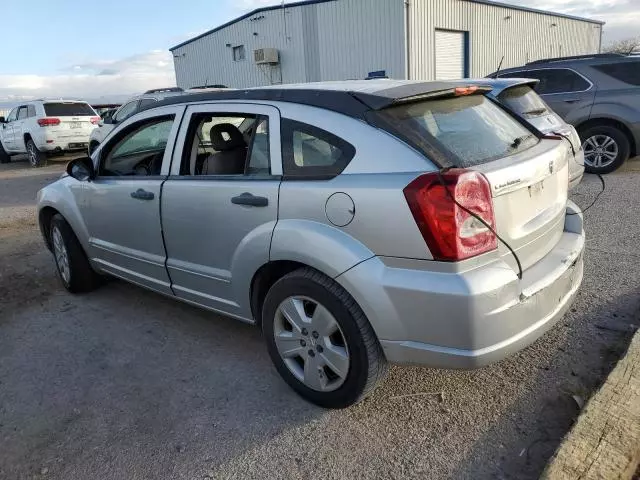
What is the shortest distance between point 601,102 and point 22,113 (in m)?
15.1

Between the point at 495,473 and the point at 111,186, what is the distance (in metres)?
3.13

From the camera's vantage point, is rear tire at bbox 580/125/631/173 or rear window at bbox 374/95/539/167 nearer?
rear window at bbox 374/95/539/167

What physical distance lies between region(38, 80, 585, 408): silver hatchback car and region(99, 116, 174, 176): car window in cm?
22

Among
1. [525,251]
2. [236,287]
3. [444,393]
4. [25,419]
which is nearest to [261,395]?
[236,287]

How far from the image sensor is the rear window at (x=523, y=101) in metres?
5.96

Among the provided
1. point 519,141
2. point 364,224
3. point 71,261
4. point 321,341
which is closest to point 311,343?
point 321,341

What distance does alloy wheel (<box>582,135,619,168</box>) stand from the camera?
326 inches

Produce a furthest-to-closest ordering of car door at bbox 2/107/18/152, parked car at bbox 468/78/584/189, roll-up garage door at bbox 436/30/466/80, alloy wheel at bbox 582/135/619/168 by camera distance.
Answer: roll-up garage door at bbox 436/30/466/80
car door at bbox 2/107/18/152
alloy wheel at bbox 582/135/619/168
parked car at bbox 468/78/584/189

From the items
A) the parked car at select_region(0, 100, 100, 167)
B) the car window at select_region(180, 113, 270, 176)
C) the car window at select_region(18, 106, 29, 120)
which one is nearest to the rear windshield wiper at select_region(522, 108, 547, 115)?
the car window at select_region(180, 113, 270, 176)

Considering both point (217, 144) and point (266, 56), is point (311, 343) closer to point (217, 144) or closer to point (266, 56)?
point (217, 144)

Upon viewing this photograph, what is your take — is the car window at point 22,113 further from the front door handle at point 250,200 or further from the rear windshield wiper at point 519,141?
the rear windshield wiper at point 519,141

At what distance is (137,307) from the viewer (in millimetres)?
4312

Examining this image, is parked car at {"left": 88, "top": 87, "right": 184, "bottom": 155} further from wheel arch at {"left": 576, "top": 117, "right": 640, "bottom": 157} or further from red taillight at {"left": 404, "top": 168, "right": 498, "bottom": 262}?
red taillight at {"left": 404, "top": 168, "right": 498, "bottom": 262}

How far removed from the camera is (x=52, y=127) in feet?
47.0
